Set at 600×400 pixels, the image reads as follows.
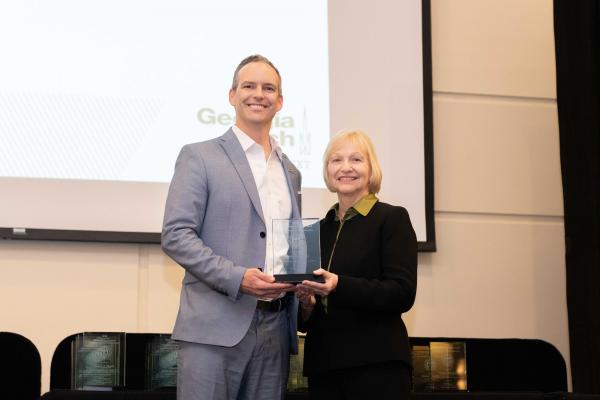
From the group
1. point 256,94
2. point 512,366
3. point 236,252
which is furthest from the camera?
point 512,366

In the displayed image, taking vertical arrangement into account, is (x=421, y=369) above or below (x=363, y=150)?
below

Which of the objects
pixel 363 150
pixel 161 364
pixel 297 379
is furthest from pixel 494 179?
pixel 161 364

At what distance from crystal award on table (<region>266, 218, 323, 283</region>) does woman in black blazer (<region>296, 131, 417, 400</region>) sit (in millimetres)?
55

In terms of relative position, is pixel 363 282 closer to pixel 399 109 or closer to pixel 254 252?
pixel 254 252

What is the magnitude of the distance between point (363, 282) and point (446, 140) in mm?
2058

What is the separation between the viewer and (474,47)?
4.27 metres

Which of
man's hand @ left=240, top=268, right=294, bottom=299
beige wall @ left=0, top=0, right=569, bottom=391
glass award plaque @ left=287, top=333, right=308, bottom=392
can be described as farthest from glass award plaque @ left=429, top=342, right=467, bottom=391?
man's hand @ left=240, top=268, right=294, bottom=299

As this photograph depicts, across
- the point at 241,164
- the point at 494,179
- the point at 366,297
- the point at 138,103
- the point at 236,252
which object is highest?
the point at 138,103

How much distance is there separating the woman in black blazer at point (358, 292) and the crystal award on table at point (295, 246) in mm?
55

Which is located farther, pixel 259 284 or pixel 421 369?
pixel 421 369

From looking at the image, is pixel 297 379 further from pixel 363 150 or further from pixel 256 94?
pixel 256 94

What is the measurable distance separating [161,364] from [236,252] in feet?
3.00

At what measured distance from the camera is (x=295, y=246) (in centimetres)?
226

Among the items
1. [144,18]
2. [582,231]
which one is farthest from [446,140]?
[144,18]
